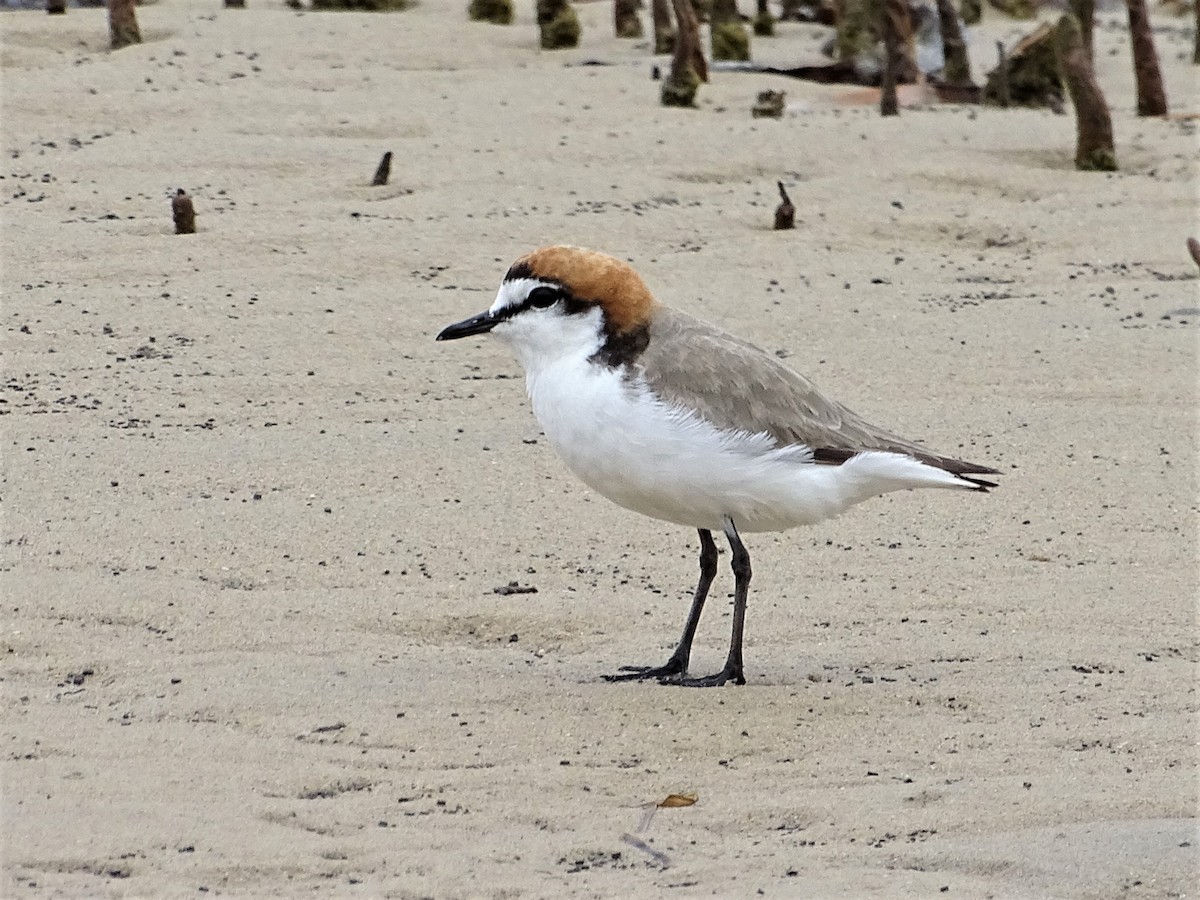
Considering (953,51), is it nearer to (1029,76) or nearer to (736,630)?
(1029,76)

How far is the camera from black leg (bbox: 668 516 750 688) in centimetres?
516

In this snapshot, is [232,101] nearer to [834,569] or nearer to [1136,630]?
[834,569]

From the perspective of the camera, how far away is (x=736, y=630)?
5.18 m

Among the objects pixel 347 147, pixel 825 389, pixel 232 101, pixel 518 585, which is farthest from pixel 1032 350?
pixel 232 101

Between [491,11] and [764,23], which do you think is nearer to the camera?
[491,11]

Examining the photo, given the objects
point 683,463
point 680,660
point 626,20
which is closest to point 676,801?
point 680,660

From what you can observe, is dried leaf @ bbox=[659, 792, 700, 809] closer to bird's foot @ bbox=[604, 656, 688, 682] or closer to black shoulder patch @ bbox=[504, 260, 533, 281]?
bird's foot @ bbox=[604, 656, 688, 682]

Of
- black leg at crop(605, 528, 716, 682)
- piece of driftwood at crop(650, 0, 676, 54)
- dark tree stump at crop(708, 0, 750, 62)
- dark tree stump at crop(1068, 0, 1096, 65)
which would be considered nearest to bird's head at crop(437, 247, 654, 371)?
black leg at crop(605, 528, 716, 682)

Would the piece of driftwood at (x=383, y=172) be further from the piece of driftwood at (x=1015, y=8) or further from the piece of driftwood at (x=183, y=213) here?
the piece of driftwood at (x=1015, y=8)

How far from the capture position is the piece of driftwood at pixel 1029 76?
12.4m

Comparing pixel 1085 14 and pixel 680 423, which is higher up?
pixel 1085 14

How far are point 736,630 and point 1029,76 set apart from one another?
8307mm

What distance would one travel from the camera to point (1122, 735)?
15.5ft

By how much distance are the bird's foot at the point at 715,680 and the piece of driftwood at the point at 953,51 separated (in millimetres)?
8419
